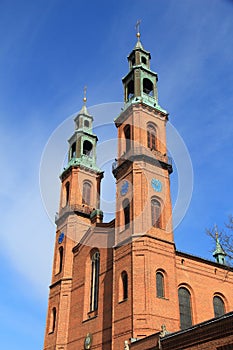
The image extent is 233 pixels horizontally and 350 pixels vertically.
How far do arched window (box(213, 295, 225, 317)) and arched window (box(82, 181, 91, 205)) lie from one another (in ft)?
47.1

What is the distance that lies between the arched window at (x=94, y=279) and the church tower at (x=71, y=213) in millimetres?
3116

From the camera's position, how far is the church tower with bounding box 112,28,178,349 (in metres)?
23.3

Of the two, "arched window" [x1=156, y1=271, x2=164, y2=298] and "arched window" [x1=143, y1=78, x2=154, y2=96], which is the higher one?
"arched window" [x1=143, y1=78, x2=154, y2=96]

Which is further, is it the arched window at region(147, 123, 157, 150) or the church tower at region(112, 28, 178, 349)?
the arched window at region(147, 123, 157, 150)

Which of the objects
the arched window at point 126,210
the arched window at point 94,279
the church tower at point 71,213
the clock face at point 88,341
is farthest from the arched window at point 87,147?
the clock face at point 88,341

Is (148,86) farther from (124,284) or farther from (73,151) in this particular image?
(124,284)

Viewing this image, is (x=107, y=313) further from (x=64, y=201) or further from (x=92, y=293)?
(x=64, y=201)

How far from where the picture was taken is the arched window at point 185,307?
25969 millimetres

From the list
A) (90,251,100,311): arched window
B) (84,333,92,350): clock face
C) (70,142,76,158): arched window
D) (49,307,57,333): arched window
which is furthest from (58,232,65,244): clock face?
(84,333,92,350): clock face

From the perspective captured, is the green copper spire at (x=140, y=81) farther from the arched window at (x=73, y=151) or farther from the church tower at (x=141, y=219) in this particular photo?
the arched window at (x=73, y=151)

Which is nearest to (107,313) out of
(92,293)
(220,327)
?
(92,293)

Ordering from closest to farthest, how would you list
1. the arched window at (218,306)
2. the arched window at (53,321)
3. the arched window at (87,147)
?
the arched window at (218,306) < the arched window at (53,321) < the arched window at (87,147)

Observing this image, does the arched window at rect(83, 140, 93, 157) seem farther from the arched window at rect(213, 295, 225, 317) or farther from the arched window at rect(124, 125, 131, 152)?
the arched window at rect(213, 295, 225, 317)

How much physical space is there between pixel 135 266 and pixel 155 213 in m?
4.35
